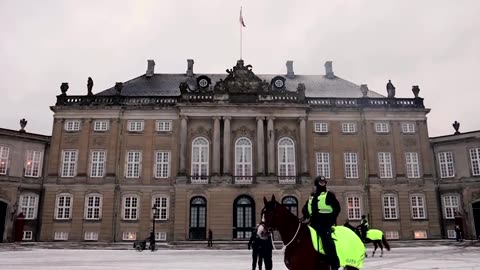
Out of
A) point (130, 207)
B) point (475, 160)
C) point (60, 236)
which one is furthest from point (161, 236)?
point (475, 160)

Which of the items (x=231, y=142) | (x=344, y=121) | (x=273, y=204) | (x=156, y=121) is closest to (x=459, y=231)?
(x=344, y=121)

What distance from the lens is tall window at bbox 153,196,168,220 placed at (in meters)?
37.1

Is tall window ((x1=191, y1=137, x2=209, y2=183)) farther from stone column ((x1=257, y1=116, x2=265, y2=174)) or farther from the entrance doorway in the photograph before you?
the entrance doorway

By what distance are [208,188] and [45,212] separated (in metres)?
15.3

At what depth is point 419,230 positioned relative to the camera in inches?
1455

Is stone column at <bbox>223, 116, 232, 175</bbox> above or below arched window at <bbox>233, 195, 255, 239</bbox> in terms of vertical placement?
above

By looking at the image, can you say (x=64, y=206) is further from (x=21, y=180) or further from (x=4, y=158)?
(x=4, y=158)

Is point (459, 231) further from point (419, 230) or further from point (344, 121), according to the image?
point (344, 121)

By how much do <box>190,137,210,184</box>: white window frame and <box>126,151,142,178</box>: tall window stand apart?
206 inches

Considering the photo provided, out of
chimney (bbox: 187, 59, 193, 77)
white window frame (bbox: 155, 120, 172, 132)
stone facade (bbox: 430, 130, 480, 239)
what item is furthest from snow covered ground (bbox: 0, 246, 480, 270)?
chimney (bbox: 187, 59, 193, 77)

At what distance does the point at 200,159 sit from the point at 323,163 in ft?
39.9

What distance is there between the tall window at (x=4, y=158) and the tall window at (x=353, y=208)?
3238 cm

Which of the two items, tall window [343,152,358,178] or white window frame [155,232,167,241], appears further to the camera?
tall window [343,152,358,178]

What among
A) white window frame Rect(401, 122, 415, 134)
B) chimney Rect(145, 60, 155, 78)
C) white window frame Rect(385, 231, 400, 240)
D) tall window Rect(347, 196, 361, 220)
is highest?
chimney Rect(145, 60, 155, 78)
